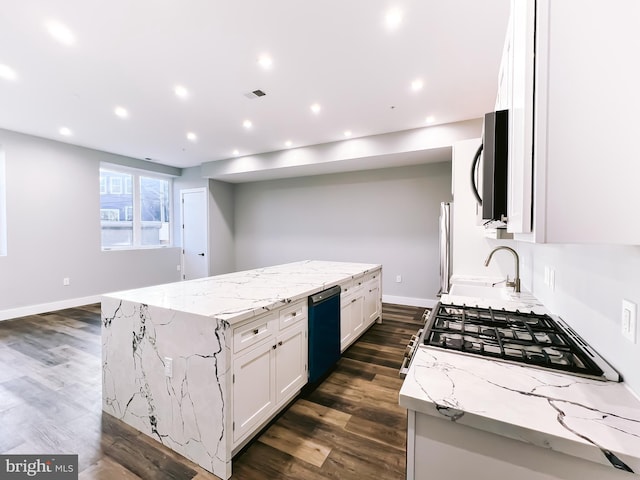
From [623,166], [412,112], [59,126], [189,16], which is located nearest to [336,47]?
[189,16]

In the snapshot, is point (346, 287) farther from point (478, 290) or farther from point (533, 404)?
point (533, 404)

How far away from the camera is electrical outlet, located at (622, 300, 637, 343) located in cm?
76

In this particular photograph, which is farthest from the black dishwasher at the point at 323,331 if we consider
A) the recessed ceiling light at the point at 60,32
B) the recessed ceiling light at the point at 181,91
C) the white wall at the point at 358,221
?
the white wall at the point at 358,221

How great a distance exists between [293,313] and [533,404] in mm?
1518

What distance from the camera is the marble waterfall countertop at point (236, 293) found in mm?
1631

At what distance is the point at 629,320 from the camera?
785mm

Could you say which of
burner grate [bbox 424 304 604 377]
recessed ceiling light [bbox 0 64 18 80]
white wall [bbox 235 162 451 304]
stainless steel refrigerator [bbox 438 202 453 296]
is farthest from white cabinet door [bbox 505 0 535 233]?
white wall [bbox 235 162 451 304]

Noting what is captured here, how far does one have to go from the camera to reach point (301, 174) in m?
5.90

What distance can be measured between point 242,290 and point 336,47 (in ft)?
6.97

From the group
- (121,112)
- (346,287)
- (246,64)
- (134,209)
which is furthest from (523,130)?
(134,209)

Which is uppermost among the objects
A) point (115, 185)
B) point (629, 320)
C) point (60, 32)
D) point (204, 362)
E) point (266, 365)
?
point (60, 32)

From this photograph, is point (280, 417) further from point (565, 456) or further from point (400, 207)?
point (400, 207)

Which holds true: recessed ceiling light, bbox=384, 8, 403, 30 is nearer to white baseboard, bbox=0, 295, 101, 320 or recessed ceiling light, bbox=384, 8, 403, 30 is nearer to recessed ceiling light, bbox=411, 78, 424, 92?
recessed ceiling light, bbox=411, 78, 424, 92

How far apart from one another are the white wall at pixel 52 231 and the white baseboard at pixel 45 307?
0.4 inches
